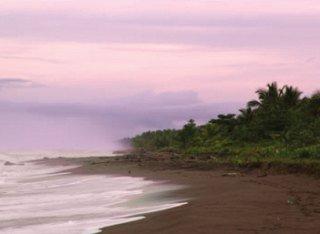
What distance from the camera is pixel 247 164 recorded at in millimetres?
24312

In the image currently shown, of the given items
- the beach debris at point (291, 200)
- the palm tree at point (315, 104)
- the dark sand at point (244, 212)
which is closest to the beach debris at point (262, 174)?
the dark sand at point (244, 212)

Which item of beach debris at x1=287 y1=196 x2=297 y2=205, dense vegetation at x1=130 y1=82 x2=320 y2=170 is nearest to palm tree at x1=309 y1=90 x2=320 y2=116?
dense vegetation at x1=130 y1=82 x2=320 y2=170

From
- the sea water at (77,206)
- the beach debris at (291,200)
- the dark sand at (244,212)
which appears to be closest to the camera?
the dark sand at (244,212)

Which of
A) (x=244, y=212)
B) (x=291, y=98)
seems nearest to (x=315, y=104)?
(x=291, y=98)

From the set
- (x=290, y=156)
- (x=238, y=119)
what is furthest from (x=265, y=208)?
(x=238, y=119)

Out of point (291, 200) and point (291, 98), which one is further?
point (291, 98)

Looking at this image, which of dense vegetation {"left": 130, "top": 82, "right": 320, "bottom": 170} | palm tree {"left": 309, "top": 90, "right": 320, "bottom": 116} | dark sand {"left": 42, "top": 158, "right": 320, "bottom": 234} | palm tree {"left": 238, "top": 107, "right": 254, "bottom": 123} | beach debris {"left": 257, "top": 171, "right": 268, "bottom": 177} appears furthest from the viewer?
palm tree {"left": 238, "top": 107, "right": 254, "bottom": 123}

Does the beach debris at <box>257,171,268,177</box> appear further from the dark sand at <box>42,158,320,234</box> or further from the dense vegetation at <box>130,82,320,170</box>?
the dense vegetation at <box>130,82,320,170</box>

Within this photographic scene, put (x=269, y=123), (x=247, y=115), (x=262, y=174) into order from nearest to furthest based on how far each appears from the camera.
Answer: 1. (x=262, y=174)
2. (x=269, y=123)
3. (x=247, y=115)

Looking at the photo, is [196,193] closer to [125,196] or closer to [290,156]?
[125,196]

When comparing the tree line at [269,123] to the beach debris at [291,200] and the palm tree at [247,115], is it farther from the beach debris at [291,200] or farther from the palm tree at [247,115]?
the beach debris at [291,200]

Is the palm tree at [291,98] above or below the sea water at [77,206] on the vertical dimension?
above

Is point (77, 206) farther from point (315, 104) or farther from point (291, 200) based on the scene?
point (315, 104)

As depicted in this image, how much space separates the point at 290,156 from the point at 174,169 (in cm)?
680
